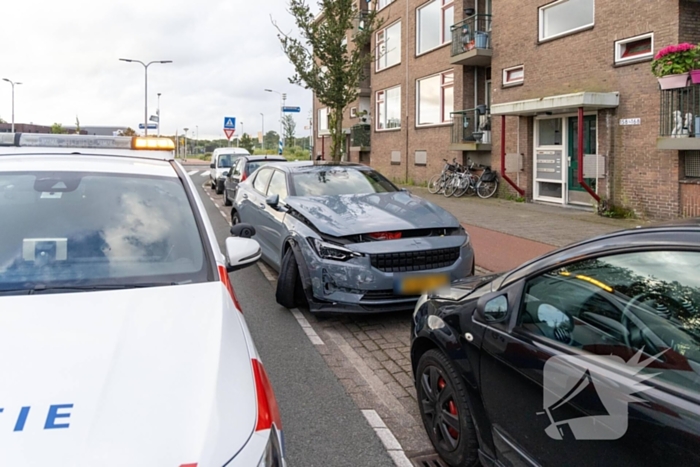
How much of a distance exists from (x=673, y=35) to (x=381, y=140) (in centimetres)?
1758

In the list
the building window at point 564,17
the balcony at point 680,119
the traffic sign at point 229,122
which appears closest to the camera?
the balcony at point 680,119

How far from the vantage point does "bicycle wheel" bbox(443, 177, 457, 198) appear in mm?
19812

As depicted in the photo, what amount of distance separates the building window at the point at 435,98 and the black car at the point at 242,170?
27.5ft

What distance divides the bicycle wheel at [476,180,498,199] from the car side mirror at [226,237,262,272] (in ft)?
51.9

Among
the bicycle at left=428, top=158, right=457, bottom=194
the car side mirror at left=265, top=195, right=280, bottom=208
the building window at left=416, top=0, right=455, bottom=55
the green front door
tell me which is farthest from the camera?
the building window at left=416, top=0, right=455, bottom=55

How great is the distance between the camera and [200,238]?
128 inches

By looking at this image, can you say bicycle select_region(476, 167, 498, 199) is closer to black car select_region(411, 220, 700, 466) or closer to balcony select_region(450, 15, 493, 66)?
balcony select_region(450, 15, 493, 66)

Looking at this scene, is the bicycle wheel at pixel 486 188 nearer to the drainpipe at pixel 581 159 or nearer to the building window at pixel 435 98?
the building window at pixel 435 98

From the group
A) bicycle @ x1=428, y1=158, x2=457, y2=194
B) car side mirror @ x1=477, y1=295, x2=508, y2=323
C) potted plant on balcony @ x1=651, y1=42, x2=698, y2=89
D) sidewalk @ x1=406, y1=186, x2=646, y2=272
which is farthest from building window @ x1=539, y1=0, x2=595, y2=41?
car side mirror @ x1=477, y1=295, x2=508, y2=323

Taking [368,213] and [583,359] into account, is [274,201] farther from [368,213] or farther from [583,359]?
[583,359]

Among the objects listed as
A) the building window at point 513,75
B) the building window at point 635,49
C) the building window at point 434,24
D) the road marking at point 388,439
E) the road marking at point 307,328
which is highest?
the building window at point 434,24

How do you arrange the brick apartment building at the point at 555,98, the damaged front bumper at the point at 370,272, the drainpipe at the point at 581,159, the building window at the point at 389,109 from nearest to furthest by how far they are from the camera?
the damaged front bumper at the point at 370,272
the brick apartment building at the point at 555,98
the drainpipe at the point at 581,159
the building window at the point at 389,109

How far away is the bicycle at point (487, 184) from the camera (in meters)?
18.7

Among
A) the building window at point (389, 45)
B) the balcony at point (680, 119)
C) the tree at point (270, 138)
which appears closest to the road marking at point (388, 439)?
the balcony at point (680, 119)
